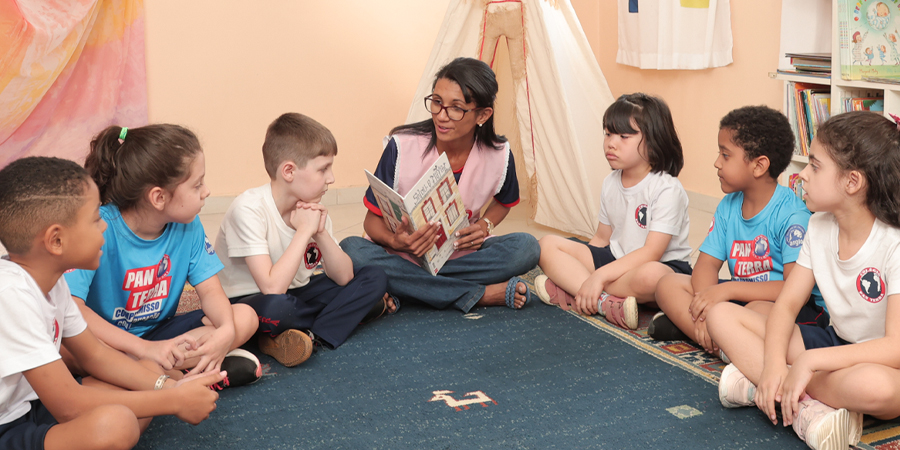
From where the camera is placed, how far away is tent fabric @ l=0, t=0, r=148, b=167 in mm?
2744

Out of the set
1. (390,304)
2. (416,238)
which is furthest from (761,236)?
(390,304)

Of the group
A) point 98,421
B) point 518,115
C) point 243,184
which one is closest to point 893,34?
point 518,115

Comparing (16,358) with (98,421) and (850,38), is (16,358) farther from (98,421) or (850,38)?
(850,38)

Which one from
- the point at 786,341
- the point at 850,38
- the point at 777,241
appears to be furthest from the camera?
the point at 850,38

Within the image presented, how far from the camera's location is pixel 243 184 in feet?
11.0

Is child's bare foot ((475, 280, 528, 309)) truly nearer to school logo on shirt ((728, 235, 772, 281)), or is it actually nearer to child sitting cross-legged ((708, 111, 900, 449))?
school logo on shirt ((728, 235, 772, 281))

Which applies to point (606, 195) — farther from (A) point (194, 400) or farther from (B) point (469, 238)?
(A) point (194, 400)

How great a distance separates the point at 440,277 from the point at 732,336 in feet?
2.55

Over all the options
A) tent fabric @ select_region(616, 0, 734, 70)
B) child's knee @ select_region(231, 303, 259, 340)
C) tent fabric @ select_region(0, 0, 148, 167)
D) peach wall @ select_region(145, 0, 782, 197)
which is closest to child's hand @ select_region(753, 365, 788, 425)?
child's knee @ select_region(231, 303, 259, 340)

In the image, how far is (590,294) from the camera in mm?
1824

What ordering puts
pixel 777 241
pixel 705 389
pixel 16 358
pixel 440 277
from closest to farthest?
1. pixel 16 358
2. pixel 705 389
3. pixel 777 241
4. pixel 440 277

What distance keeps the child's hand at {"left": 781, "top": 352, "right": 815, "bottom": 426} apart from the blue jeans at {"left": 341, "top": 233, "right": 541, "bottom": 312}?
856 millimetres

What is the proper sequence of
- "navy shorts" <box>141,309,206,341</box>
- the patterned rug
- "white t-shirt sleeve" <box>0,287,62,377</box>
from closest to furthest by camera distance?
"white t-shirt sleeve" <box>0,287,62,377</box> < the patterned rug < "navy shorts" <box>141,309,206,341</box>

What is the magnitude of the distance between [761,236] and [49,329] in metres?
1.34
